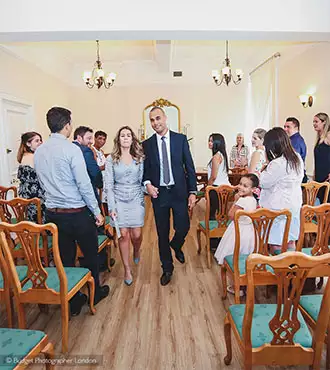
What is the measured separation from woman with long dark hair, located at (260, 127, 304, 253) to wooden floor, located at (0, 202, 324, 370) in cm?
66

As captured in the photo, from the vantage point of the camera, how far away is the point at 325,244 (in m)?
2.10

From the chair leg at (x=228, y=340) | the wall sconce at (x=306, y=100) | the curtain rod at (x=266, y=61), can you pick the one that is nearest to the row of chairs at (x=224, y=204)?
the chair leg at (x=228, y=340)

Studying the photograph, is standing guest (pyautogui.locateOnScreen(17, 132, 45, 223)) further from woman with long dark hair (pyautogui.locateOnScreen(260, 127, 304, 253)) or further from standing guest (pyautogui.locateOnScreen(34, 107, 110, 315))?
woman with long dark hair (pyautogui.locateOnScreen(260, 127, 304, 253))

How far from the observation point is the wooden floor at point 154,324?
74.9 inches

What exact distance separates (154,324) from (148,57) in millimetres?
5949

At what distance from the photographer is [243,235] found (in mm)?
2531

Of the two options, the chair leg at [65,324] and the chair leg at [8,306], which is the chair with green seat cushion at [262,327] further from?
the chair leg at [8,306]

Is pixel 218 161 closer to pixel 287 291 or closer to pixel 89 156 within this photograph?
pixel 89 156

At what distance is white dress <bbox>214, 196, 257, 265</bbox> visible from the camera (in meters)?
2.51

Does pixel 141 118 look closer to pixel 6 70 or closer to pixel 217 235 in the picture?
pixel 6 70

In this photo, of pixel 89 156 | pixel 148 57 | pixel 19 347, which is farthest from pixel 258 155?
pixel 148 57

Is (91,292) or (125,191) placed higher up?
(125,191)

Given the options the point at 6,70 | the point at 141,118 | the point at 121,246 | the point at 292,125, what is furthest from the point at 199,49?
the point at 121,246

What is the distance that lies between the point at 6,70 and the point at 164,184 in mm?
3541
